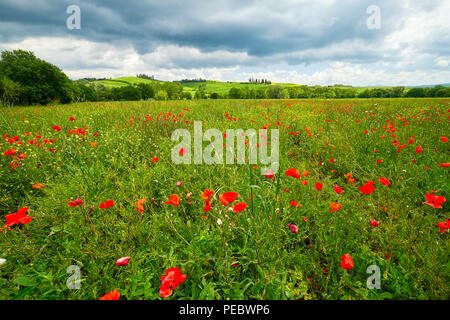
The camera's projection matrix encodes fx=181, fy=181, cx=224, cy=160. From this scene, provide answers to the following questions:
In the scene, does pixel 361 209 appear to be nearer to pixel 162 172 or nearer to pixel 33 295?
pixel 162 172

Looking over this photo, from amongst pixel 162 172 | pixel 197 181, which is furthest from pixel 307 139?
pixel 162 172

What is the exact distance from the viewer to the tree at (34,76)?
23328mm

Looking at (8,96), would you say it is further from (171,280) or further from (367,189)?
(367,189)

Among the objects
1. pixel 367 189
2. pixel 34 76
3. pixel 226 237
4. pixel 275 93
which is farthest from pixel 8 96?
pixel 275 93

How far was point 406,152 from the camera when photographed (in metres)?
3.38

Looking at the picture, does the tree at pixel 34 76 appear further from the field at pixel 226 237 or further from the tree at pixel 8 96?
the field at pixel 226 237

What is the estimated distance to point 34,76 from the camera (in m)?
24.0

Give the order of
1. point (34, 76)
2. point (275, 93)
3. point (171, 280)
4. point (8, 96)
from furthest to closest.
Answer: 1. point (275, 93)
2. point (34, 76)
3. point (8, 96)
4. point (171, 280)

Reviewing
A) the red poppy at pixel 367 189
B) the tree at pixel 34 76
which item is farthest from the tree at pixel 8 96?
the tree at pixel 34 76

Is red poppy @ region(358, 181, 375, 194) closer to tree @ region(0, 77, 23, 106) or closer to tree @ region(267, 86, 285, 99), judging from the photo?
tree @ region(0, 77, 23, 106)

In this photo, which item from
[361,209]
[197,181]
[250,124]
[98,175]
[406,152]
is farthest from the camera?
[250,124]

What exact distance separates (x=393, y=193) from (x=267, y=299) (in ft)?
7.40

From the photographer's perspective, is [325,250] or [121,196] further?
[121,196]
